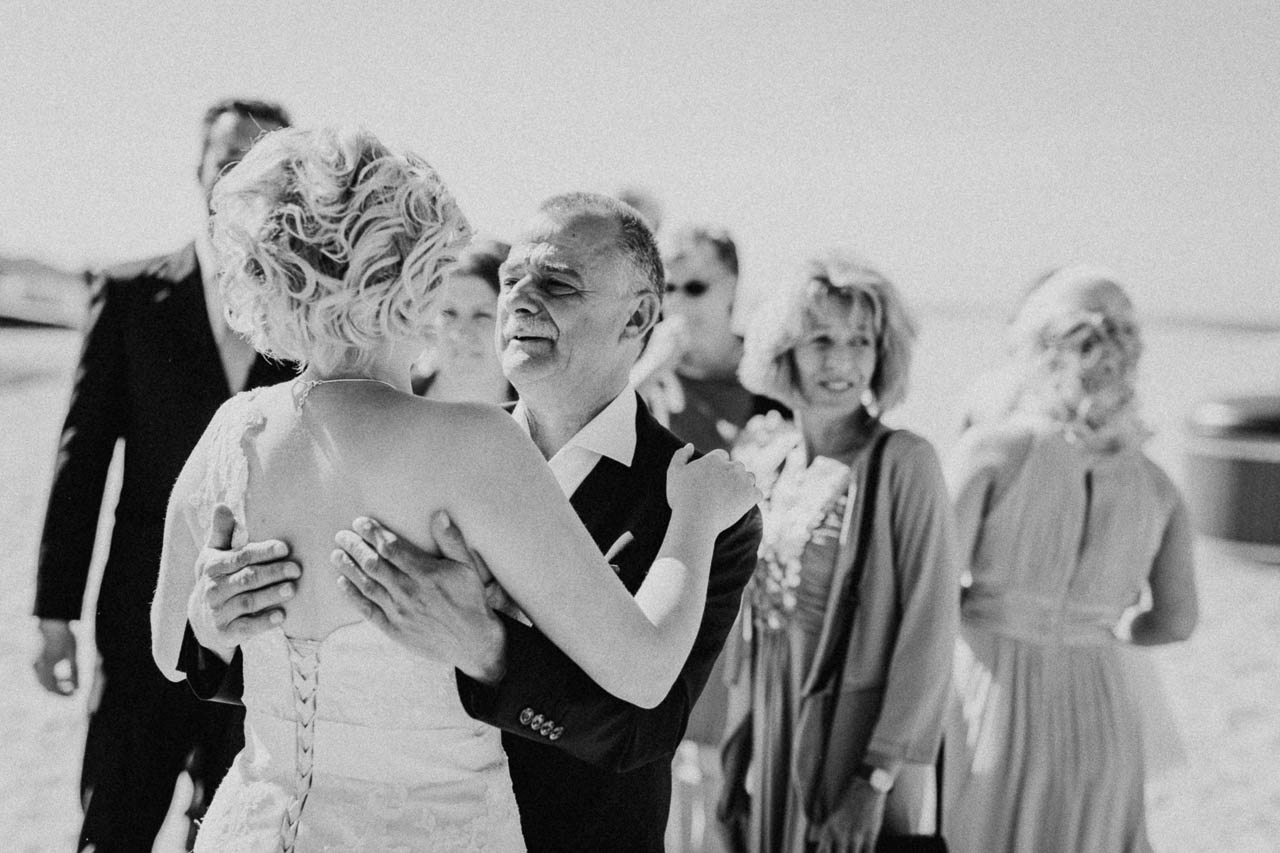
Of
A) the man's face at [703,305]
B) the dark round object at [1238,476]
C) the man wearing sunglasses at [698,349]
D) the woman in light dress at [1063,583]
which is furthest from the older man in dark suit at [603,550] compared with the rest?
the dark round object at [1238,476]

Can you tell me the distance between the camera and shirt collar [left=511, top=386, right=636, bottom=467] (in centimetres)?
219

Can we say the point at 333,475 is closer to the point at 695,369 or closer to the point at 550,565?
the point at 550,565

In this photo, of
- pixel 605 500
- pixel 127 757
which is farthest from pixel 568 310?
pixel 127 757

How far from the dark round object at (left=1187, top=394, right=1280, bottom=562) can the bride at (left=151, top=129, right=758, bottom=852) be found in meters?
10.7

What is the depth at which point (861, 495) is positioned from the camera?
9.57 feet

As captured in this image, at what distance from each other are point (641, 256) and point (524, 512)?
106 centimetres

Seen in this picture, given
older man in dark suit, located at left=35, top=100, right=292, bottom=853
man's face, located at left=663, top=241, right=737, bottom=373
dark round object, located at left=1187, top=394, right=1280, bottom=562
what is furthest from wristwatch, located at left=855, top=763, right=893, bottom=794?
dark round object, located at left=1187, top=394, right=1280, bottom=562

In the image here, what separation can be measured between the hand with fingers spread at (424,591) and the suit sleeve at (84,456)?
1.87 metres

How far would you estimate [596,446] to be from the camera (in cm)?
220

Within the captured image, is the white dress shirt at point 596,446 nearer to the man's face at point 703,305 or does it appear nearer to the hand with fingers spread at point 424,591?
the hand with fingers spread at point 424,591

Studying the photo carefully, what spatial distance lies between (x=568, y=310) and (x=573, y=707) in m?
0.98

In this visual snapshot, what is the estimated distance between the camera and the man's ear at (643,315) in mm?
2377

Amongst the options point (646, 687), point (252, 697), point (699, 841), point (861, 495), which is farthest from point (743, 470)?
point (699, 841)

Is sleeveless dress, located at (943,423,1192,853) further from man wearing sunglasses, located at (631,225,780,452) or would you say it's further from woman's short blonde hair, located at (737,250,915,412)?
man wearing sunglasses, located at (631,225,780,452)
